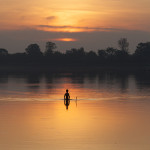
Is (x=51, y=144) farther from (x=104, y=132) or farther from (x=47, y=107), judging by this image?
(x=47, y=107)

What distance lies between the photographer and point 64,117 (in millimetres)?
36375

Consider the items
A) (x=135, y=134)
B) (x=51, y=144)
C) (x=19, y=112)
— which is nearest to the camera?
(x=51, y=144)

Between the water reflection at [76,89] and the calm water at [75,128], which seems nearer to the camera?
the calm water at [75,128]

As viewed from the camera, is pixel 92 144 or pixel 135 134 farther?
pixel 135 134

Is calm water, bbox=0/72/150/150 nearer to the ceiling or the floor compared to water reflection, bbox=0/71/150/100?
nearer to the floor

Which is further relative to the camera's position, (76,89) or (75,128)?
(76,89)

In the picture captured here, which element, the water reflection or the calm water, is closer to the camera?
the calm water

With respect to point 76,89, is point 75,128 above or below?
below

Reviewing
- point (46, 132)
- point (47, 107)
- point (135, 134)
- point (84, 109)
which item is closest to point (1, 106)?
point (47, 107)

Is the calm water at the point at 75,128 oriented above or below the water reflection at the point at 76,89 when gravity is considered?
below

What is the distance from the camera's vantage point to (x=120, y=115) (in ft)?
123

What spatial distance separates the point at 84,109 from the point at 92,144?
17.6m

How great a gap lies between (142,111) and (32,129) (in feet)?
48.7

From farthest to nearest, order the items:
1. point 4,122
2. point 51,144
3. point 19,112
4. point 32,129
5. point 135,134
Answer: point 19,112 < point 4,122 < point 32,129 < point 135,134 < point 51,144
